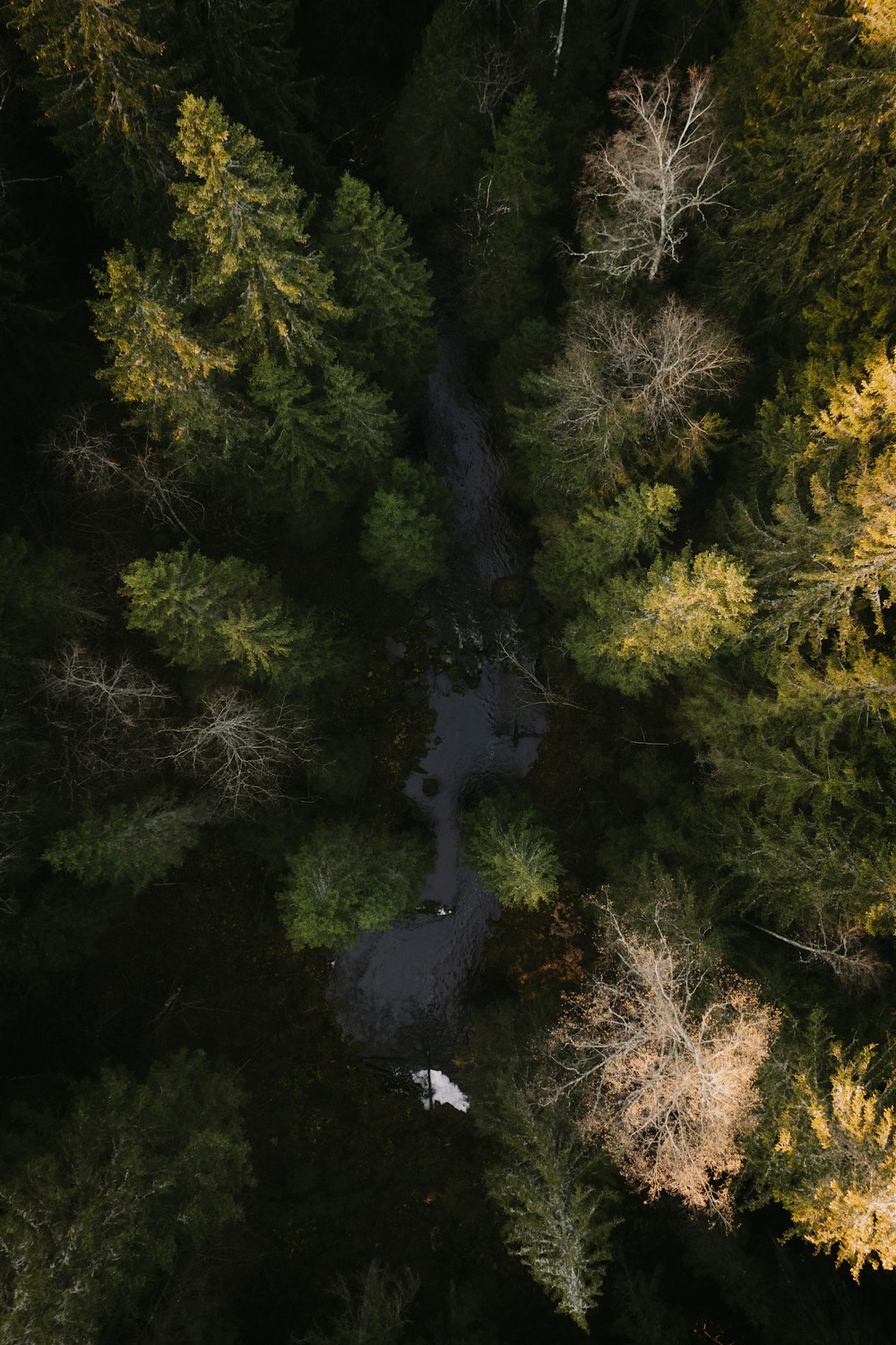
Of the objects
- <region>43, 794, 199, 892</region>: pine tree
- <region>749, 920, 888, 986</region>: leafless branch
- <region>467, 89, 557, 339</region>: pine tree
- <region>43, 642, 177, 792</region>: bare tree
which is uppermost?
<region>467, 89, 557, 339</region>: pine tree

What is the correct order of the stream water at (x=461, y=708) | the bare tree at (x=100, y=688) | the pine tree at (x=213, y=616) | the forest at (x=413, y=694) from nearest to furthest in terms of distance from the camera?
1. the forest at (x=413, y=694)
2. the pine tree at (x=213, y=616)
3. the bare tree at (x=100, y=688)
4. the stream water at (x=461, y=708)

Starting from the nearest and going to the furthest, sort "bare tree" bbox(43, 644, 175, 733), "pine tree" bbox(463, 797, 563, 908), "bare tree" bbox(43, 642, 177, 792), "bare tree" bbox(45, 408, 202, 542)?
"bare tree" bbox(43, 644, 175, 733)
"bare tree" bbox(43, 642, 177, 792)
"bare tree" bbox(45, 408, 202, 542)
"pine tree" bbox(463, 797, 563, 908)

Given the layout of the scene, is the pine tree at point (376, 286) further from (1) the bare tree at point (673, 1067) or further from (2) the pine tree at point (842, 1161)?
(2) the pine tree at point (842, 1161)

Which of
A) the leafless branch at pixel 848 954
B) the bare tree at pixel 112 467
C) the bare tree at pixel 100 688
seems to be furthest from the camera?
the bare tree at pixel 112 467

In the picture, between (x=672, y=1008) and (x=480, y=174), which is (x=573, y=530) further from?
(x=672, y=1008)

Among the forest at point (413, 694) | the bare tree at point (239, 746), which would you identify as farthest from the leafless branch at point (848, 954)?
the bare tree at point (239, 746)

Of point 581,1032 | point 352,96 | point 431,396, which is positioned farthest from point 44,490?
point 581,1032

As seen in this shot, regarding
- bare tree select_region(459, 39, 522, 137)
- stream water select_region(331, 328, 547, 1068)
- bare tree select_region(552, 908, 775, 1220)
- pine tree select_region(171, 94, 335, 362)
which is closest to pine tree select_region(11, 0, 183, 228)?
pine tree select_region(171, 94, 335, 362)

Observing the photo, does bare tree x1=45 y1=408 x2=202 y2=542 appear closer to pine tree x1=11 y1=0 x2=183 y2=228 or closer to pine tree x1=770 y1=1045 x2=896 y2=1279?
pine tree x1=11 y1=0 x2=183 y2=228
